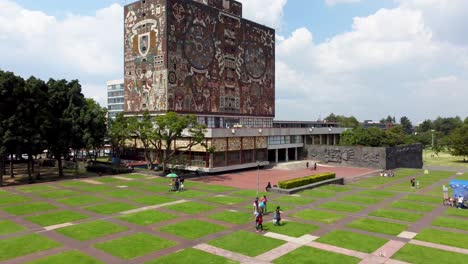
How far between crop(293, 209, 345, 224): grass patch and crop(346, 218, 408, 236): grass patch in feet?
5.41

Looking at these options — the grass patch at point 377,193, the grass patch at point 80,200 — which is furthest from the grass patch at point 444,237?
the grass patch at point 80,200

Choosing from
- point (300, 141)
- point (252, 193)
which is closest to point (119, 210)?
point (252, 193)

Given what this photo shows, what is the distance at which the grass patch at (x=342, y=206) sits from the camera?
3231 centimetres

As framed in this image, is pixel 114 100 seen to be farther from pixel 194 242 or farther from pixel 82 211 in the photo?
pixel 194 242

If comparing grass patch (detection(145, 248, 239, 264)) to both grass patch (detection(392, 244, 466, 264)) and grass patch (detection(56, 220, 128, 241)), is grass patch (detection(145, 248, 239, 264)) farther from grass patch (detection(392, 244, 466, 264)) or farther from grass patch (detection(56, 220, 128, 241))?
grass patch (detection(392, 244, 466, 264))

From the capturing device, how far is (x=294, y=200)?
36.7 metres

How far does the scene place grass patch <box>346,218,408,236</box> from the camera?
25.5 m

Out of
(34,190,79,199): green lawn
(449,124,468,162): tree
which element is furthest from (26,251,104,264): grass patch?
(449,124,468,162): tree

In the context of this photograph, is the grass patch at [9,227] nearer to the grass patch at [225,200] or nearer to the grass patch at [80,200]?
the grass patch at [80,200]

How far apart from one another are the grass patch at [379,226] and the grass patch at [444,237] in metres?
1.49

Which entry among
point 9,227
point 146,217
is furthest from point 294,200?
point 9,227

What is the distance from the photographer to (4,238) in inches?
934

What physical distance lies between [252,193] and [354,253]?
20.0 meters

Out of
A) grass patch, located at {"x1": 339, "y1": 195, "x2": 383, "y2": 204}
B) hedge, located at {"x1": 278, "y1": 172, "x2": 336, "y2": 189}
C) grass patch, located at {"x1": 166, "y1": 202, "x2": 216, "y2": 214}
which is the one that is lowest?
grass patch, located at {"x1": 339, "y1": 195, "x2": 383, "y2": 204}
